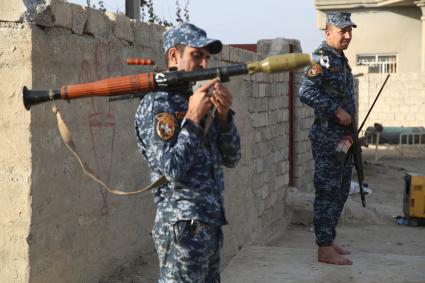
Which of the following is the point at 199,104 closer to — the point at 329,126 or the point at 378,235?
the point at 329,126

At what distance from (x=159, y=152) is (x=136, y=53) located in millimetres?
1905

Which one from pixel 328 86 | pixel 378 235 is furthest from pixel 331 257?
pixel 378 235

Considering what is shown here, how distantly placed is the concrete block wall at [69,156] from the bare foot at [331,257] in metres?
1.29

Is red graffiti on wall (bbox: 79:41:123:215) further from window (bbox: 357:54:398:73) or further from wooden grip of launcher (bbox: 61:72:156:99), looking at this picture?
window (bbox: 357:54:398:73)

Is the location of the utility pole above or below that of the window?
below

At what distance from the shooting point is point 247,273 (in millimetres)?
4562

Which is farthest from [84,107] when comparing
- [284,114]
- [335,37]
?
[284,114]

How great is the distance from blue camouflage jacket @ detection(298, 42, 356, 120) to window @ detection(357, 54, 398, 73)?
20017 mm

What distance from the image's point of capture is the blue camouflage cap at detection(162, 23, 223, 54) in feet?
8.00

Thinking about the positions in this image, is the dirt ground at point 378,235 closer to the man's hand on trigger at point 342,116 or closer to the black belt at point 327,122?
the black belt at point 327,122

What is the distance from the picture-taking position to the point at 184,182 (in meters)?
2.45

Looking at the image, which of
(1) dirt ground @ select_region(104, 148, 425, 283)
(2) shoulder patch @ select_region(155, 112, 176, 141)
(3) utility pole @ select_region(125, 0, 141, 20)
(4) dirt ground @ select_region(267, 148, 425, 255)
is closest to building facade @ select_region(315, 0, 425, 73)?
(1) dirt ground @ select_region(104, 148, 425, 283)

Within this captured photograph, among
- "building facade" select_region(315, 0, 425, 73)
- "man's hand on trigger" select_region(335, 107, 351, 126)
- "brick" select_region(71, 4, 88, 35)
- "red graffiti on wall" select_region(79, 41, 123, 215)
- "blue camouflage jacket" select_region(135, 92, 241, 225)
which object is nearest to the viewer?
"blue camouflage jacket" select_region(135, 92, 241, 225)

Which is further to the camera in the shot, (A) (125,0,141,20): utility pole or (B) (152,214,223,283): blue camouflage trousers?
(A) (125,0,141,20): utility pole
